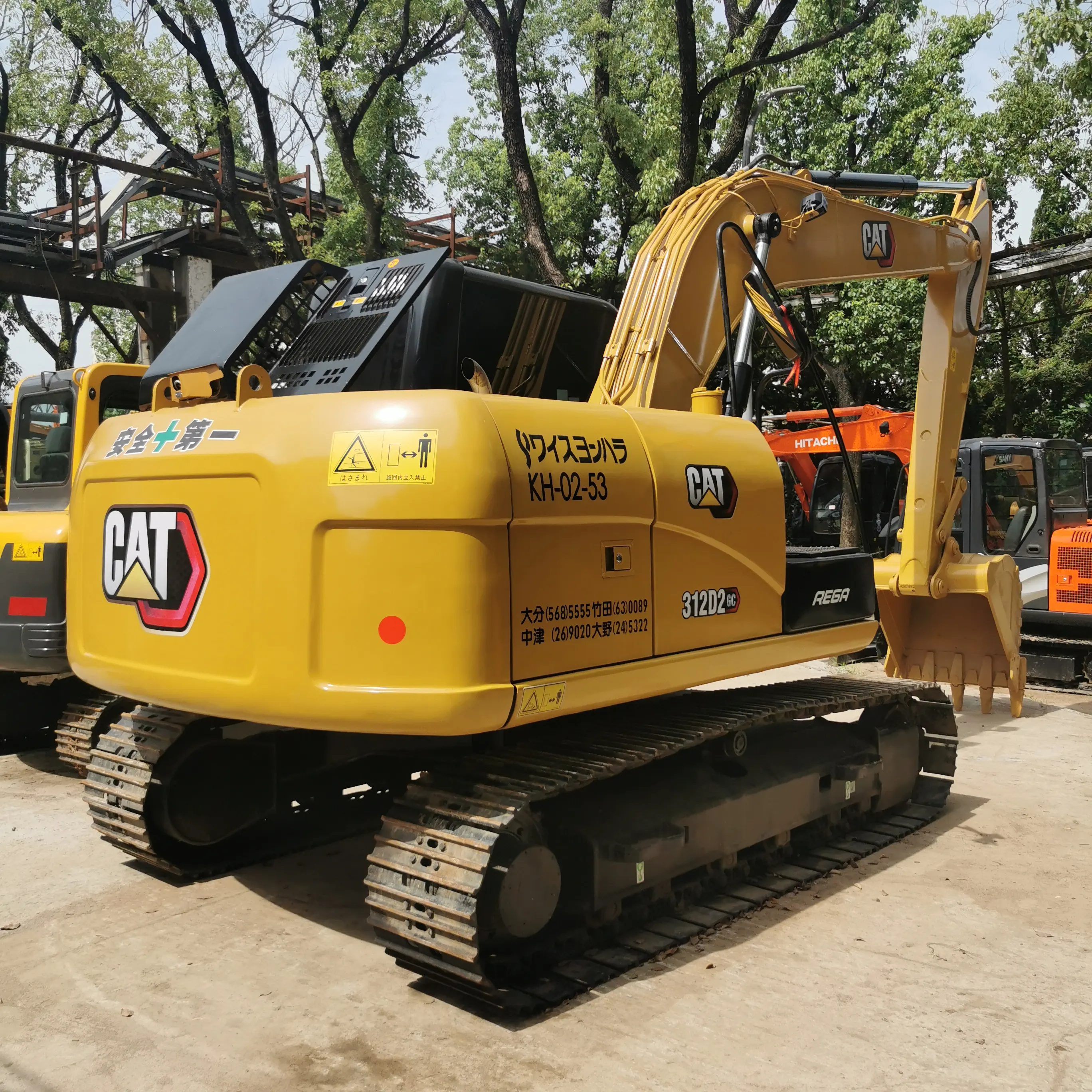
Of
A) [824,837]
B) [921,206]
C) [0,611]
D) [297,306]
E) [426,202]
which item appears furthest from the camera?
[426,202]

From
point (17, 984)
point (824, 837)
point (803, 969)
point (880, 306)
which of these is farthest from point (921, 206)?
point (17, 984)

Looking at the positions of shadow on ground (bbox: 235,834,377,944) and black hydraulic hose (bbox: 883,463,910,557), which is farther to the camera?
black hydraulic hose (bbox: 883,463,910,557)

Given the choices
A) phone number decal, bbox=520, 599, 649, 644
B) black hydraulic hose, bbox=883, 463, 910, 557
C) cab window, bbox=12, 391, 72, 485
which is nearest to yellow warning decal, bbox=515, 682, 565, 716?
phone number decal, bbox=520, 599, 649, 644

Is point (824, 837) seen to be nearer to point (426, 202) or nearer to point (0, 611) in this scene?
point (0, 611)

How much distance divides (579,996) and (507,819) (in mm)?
790

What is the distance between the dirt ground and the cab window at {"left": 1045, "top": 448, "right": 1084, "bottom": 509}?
550 centimetres

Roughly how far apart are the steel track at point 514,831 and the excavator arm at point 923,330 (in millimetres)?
1479

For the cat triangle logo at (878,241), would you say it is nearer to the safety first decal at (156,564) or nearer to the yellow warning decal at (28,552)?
the safety first decal at (156,564)

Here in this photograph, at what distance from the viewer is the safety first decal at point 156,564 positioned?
4.14m

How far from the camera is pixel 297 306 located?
5152mm

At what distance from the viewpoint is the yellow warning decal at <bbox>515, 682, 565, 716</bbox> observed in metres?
3.83

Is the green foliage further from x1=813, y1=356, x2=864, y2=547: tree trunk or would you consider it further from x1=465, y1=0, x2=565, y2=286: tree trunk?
x1=813, y1=356, x2=864, y2=547: tree trunk

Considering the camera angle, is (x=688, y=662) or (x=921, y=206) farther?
(x=921, y=206)

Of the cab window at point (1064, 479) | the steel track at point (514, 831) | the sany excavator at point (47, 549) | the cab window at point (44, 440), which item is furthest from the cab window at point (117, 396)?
the cab window at point (1064, 479)
